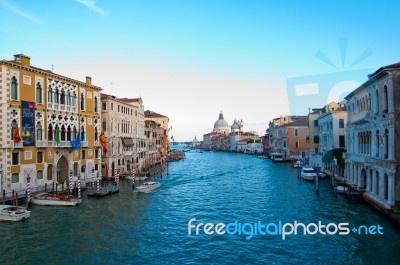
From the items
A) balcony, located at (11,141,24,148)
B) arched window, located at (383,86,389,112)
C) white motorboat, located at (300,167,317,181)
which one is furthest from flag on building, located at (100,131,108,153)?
arched window, located at (383,86,389,112)

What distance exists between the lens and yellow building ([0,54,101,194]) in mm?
24344

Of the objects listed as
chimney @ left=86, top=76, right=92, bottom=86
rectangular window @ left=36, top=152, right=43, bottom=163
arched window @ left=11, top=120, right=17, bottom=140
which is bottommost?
rectangular window @ left=36, top=152, right=43, bottom=163

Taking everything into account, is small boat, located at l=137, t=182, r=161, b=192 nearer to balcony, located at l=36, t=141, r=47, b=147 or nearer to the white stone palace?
balcony, located at l=36, t=141, r=47, b=147

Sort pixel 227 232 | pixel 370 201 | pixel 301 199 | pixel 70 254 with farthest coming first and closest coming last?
1. pixel 301 199
2. pixel 370 201
3. pixel 227 232
4. pixel 70 254

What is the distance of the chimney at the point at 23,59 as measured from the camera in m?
26.0

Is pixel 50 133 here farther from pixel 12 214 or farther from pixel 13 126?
pixel 12 214

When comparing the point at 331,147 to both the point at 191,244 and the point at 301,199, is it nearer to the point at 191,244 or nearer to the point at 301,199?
the point at 301,199

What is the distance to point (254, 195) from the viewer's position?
30375 millimetres

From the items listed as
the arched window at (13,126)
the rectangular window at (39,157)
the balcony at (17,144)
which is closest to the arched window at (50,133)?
the rectangular window at (39,157)

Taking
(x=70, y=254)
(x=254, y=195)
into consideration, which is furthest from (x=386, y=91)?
(x=70, y=254)

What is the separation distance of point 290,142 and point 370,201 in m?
49.2

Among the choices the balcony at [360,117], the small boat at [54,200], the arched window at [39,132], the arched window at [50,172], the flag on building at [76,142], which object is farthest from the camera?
the flag on building at [76,142]

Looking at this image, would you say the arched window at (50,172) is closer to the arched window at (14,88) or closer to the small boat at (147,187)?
the arched window at (14,88)

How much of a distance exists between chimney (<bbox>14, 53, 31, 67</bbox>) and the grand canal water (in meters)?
10.8
